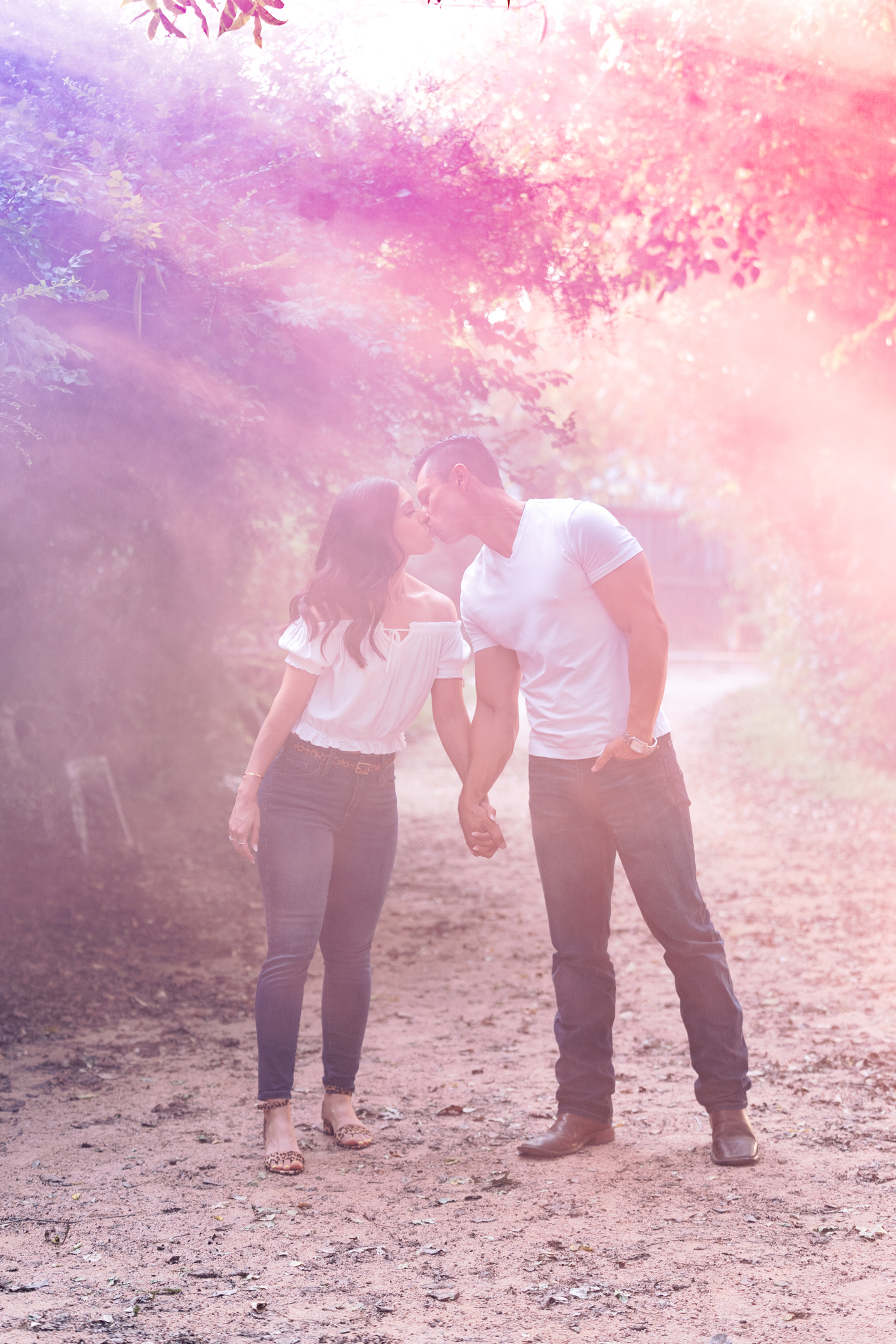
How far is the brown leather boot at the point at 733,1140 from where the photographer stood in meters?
3.68

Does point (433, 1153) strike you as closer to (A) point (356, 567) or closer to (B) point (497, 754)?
(B) point (497, 754)

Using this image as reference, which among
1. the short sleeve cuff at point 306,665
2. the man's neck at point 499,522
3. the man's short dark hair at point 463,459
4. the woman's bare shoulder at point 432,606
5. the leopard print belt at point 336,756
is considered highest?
the man's short dark hair at point 463,459

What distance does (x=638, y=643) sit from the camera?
3.62 m

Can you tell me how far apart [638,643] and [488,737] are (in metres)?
0.60

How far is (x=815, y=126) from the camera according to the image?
275 inches

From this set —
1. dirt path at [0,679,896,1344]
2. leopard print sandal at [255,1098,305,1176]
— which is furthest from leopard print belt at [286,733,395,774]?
dirt path at [0,679,896,1344]

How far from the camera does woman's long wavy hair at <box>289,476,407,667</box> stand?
148 inches

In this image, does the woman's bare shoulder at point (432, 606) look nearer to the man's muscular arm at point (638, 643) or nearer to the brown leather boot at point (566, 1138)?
the man's muscular arm at point (638, 643)

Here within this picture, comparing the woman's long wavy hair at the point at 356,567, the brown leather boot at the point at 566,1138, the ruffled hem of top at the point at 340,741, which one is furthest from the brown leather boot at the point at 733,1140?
the woman's long wavy hair at the point at 356,567

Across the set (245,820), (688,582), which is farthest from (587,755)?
(688,582)

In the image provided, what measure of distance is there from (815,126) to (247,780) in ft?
17.4

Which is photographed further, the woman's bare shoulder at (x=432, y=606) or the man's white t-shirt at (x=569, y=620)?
the woman's bare shoulder at (x=432, y=606)

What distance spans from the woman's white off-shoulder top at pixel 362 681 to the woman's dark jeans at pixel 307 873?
9 cm

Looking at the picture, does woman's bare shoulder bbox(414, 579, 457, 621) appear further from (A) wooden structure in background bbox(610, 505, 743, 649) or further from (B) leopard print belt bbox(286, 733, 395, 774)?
(A) wooden structure in background bbox(610, 505, 743, 649)
